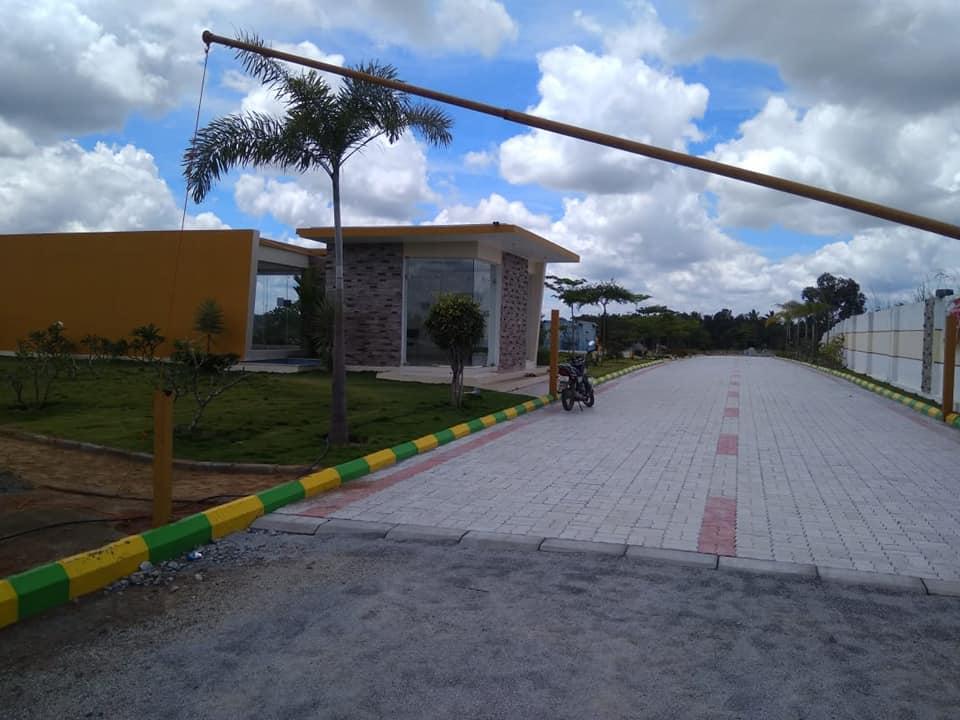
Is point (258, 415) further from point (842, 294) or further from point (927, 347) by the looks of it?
point (842, 294)

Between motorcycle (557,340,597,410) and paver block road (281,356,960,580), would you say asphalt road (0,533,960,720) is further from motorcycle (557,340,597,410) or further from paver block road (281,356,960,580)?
motorcycle (557,340,597,410)

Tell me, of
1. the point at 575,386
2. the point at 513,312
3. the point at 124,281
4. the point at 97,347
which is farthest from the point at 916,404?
the point at 124,281

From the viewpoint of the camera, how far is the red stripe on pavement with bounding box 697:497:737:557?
239 inches

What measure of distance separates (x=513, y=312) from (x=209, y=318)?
878 centimetres

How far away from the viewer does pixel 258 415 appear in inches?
489

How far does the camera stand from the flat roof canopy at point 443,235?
1961 centimetres

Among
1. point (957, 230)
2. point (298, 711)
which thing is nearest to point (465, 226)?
point (957, 230)

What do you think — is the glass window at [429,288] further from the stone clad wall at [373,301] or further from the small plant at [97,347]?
the small plant at [97,347]

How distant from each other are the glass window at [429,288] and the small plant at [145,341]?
21.4ft

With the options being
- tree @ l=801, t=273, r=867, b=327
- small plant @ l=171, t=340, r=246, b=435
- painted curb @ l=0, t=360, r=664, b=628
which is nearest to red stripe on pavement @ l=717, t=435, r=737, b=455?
painted curb @ l=0, t=360, r=664, b=628

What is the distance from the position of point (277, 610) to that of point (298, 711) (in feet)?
4.34

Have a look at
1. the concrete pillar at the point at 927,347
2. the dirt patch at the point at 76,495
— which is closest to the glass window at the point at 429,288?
the concrete pillar at the point at 927,347

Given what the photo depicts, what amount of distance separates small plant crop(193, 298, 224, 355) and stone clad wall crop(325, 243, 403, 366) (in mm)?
3143

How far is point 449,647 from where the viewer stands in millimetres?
4199
